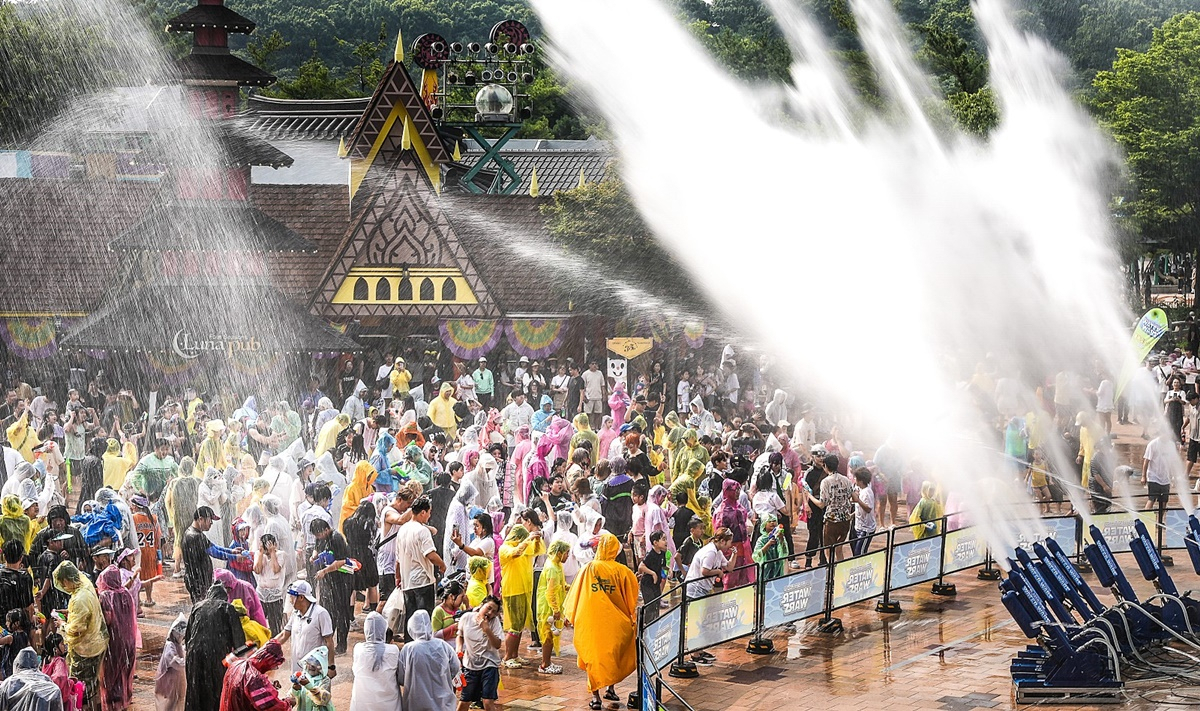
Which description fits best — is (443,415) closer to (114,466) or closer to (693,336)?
(114,466)

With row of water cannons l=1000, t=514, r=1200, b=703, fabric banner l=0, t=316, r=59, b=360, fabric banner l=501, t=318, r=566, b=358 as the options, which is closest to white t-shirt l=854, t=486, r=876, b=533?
row of water cannons l=1000, t=514, r=1200, b=703

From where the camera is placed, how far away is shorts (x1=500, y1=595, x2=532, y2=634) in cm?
1363

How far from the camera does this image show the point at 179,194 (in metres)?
36.9

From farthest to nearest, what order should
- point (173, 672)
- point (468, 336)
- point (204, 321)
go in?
point (468, 336) → point (204, 321) → point (173, 672)

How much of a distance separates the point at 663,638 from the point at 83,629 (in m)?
4.63

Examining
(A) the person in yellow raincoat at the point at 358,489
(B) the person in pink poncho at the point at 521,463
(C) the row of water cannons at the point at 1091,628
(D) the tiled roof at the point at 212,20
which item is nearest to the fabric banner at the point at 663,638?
(C) the row of water cannons at the point at 1091,628

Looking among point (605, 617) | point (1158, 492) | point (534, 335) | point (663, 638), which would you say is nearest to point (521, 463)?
point (663, 638)

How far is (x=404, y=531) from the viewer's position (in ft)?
44.3

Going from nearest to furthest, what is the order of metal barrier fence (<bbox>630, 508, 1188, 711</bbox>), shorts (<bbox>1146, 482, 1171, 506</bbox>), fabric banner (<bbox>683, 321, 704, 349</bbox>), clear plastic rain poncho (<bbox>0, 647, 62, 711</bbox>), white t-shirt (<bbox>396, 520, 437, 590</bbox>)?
clear plastic rain poncho (<bbox>0, 647, 62, 711</bbox>) → metal barrier fence (<bbox>630, 508, 1188, 711</bbox>) → white t-shirt (<bbox>396, 520, 437, 590</bbox>) → shorts (<bbox>1146, 482, 1171, 506</bbox>) → fabric banner (<bbox>683, 321, 704, 349</bbox>)

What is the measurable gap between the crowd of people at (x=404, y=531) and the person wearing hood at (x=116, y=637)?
2 cm

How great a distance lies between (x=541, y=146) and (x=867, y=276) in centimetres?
4163

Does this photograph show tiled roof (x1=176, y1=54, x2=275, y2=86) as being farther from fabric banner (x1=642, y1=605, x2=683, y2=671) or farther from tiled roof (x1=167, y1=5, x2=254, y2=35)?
fabric banner (x1=642, y1=605, x2=683, y2=671)

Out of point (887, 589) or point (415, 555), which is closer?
point (415, 555)

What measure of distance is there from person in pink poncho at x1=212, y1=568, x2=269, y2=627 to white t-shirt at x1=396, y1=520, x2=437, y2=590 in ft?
5.62
